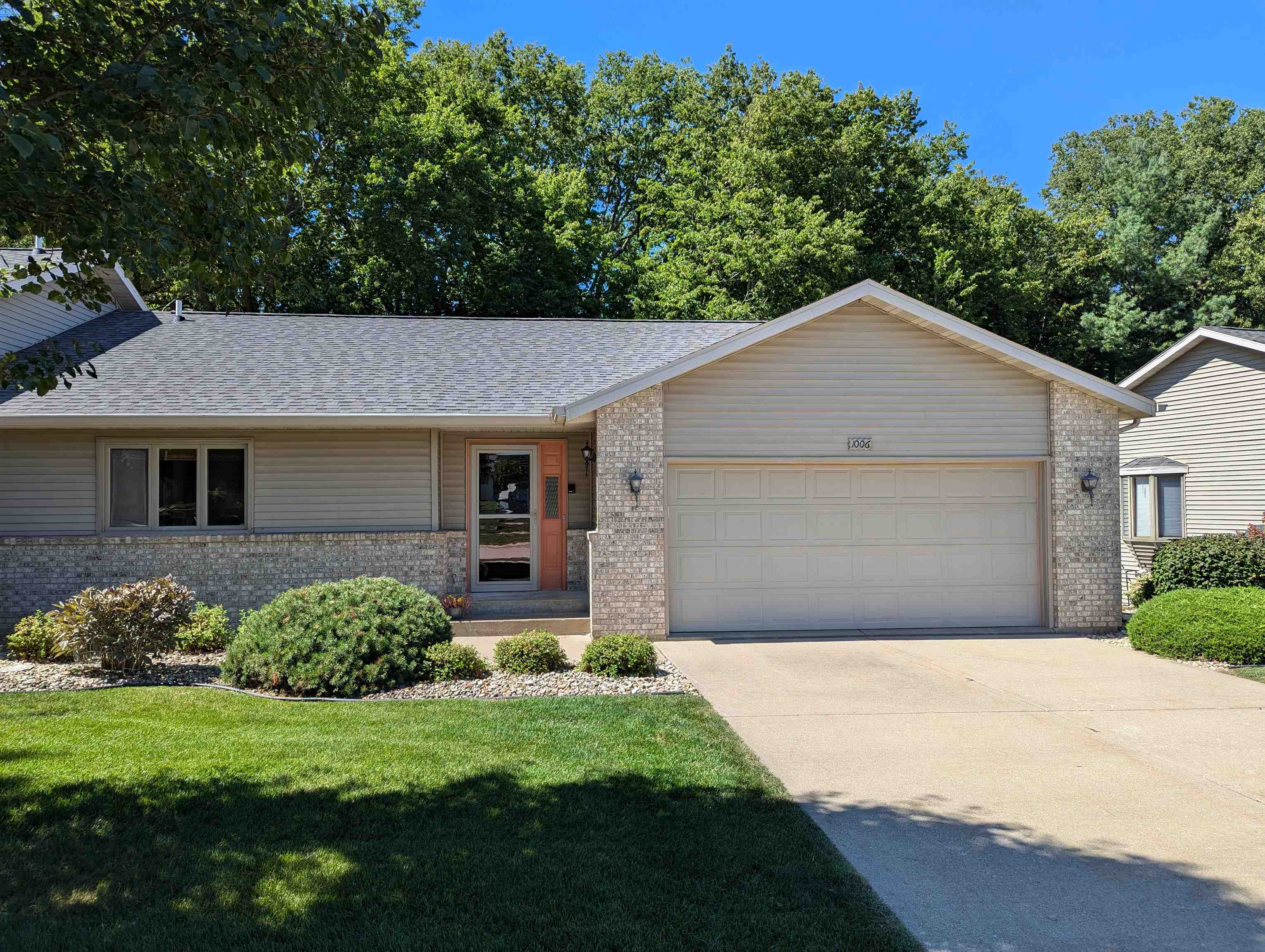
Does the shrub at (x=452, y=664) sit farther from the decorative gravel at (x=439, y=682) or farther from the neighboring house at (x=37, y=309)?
the neighboring house at (x=37, y=309)

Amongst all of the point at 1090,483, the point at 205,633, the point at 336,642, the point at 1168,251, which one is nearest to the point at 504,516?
the point at 205,633

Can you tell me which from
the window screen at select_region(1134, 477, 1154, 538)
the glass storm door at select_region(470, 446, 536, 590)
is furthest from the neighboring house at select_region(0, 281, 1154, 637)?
the window screen at select_region(1134, 477, 1154, 538)

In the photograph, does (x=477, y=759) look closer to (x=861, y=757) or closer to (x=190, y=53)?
(x=861, y=757)

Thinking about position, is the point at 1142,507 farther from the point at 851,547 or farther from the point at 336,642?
the point at 336,642

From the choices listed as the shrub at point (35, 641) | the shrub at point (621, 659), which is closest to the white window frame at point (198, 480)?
the shrub at point (35, 641)

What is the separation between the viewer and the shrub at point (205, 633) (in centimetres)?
1030

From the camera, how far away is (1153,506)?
18.1 meters

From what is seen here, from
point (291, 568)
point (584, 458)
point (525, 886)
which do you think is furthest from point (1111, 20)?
point (525, 886)

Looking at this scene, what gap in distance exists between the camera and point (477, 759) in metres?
6.15

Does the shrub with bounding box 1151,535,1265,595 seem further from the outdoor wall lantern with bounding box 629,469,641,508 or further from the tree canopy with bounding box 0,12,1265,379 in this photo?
the tree canopy with bounding box 0,12,1265,379

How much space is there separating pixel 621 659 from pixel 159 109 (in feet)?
20.7

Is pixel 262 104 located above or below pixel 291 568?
above

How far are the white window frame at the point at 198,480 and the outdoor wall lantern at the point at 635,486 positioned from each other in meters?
5.41

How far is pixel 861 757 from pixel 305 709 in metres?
4.78
